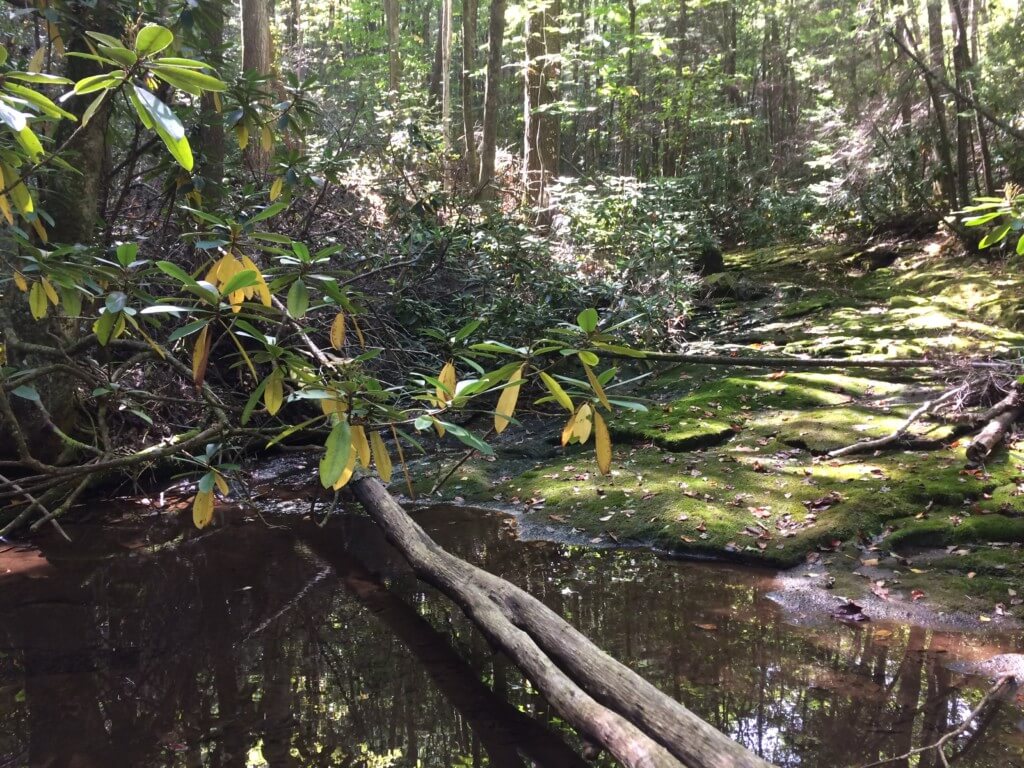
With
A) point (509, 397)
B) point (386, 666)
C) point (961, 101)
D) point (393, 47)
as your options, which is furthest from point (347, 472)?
point (393, 47)

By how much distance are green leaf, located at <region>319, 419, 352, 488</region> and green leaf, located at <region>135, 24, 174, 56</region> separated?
1.04 meters

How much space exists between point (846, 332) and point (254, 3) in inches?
356

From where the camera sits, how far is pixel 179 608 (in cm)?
404

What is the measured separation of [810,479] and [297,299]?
4357 mm

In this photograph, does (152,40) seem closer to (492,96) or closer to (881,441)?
(881,441)

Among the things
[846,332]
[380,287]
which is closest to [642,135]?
[846,332]

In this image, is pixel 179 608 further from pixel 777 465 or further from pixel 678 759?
pixel 777 465

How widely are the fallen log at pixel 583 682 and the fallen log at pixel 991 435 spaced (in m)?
3.69

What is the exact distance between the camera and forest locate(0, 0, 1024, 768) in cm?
248

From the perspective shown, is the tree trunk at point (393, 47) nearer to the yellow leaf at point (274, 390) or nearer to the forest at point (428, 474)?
the forest at point (428, 474)

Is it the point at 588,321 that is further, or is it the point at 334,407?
the point at 334,407

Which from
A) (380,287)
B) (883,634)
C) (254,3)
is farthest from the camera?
(254,3)

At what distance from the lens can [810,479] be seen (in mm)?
5250

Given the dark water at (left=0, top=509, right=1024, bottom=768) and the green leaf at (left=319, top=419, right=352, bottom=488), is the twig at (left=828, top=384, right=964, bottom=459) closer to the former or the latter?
the dark water at (left=0, top=509, right=1024, bottom=768)
